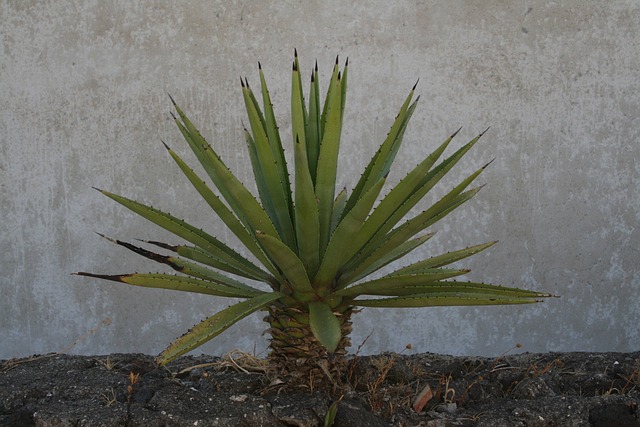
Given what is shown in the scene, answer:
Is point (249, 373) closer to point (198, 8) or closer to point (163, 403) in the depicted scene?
point (163, 403)

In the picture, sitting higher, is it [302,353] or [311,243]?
[311,243]

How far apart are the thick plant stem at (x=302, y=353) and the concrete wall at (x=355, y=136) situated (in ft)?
4.94

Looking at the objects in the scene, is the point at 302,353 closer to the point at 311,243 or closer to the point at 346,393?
the point at 346,393

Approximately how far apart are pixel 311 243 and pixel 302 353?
266 millimetres

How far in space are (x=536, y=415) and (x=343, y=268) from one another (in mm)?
504

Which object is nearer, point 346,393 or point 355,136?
point 346,393

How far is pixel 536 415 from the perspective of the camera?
6.19 feet

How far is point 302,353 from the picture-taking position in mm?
1961

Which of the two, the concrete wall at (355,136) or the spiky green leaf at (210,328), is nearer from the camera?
the spiky green leaf at (210,328)

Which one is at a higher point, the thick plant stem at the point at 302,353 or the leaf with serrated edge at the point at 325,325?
the leaf with serrated edge at the point at 325,325

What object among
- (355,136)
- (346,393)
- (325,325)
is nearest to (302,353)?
(346,393)

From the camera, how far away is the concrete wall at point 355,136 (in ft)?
11.3

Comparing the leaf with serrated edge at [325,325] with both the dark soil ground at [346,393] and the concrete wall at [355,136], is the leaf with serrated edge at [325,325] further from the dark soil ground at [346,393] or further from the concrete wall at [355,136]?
the concrete wall at [355,136]

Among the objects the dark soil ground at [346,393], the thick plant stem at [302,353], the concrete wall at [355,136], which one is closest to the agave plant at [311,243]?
the thick plant stem at [302,353]
